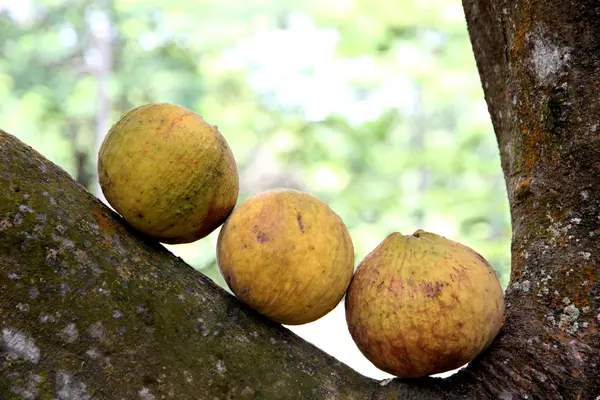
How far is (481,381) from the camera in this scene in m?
1.61

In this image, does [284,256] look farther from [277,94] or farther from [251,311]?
[277,94]

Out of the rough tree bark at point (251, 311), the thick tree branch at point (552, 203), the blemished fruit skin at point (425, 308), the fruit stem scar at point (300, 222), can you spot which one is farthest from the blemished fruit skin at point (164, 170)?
the thick tree branch at point (552, 203)

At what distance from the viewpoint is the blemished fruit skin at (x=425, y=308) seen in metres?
1.54

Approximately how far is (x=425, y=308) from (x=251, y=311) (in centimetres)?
49

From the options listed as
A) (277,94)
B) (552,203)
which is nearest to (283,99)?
(277,94)

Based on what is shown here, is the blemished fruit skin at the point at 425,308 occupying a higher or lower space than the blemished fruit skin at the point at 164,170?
lower

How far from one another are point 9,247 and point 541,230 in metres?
1.50

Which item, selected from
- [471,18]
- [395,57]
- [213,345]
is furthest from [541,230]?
[395,57]

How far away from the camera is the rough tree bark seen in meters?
1.26

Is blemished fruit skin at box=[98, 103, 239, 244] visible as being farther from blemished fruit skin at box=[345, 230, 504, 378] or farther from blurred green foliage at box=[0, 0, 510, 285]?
blurred green foliage at box=[0, 0, 510, 285]

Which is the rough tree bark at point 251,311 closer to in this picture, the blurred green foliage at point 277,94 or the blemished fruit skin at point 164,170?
the blemished fruit skin at point 164,170

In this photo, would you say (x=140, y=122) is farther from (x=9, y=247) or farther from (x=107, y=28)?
(x=107, y=28)

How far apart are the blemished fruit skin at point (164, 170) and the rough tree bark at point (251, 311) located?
2.9 inches

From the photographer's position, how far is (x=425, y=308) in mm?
1545
